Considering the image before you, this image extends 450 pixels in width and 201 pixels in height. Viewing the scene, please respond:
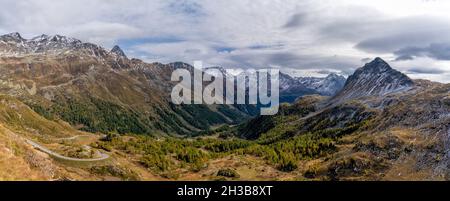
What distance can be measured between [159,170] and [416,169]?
105205mm

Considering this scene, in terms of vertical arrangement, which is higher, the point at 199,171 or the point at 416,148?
the point at 416,148

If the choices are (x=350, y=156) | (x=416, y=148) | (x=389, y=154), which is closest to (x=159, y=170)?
(x=350, y=156)

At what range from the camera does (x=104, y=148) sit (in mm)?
187375
